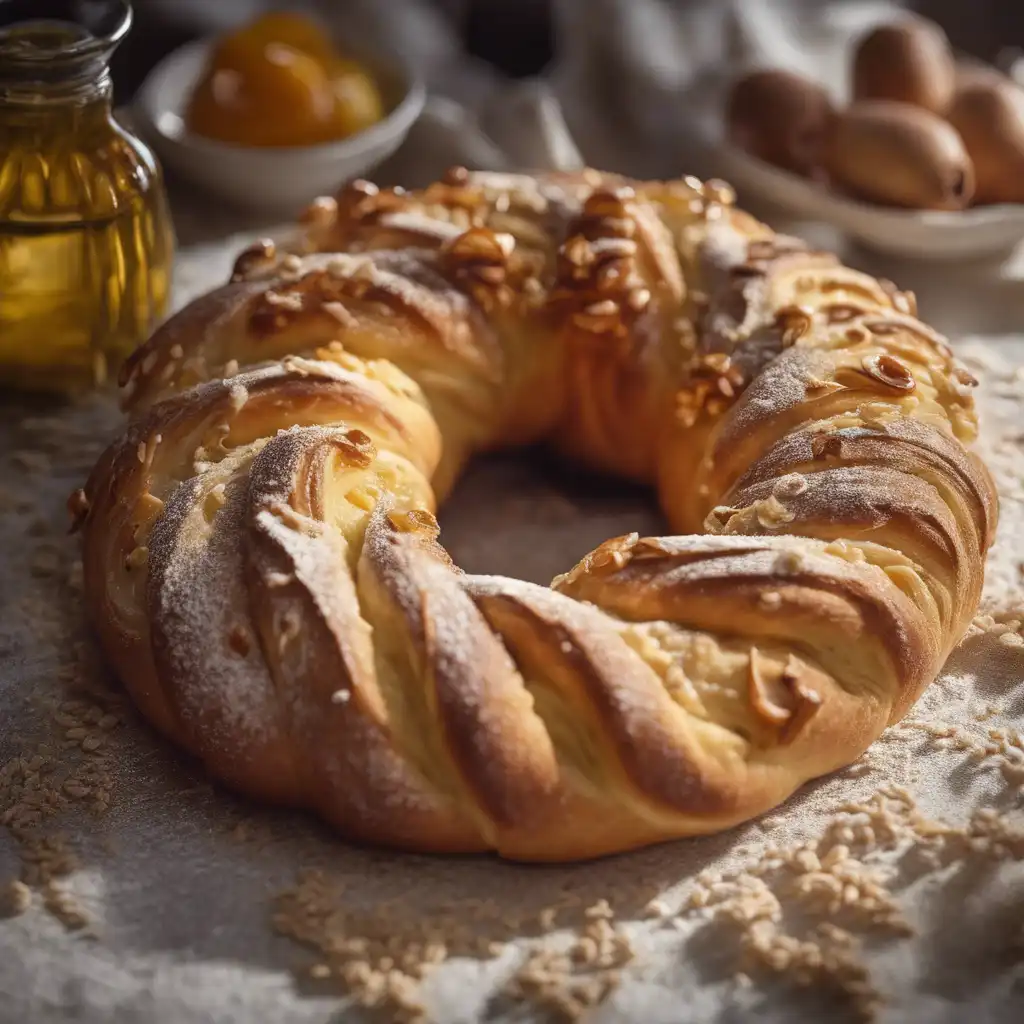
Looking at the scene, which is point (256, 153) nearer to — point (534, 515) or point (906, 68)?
point (534, 515)

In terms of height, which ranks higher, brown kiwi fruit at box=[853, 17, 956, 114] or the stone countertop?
brown kiwi fruit at box=[853, 17, 956, 114]

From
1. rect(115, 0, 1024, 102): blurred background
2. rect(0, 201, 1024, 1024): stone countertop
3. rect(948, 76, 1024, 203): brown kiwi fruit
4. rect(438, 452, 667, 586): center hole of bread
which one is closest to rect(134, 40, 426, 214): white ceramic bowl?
rect(115, 0, 1024, 102): blurred background

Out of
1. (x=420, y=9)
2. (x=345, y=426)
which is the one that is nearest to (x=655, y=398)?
(x=345, y=426)

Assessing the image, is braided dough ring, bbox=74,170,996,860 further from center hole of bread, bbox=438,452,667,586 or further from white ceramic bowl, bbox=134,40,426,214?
white ceramic bowl, bbox=134,40,426,214

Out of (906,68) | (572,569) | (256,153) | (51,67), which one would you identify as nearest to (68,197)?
(51,67)

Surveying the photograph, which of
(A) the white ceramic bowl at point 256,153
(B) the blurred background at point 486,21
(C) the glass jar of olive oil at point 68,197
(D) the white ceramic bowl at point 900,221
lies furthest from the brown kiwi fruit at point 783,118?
(C) the glass jar of olive oil at point 68,197

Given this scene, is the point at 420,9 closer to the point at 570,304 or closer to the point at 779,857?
the point at 570,304

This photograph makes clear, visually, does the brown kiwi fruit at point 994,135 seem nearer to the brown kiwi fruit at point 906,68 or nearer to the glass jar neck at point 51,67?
the brown kiwi fruit at point 906,68
